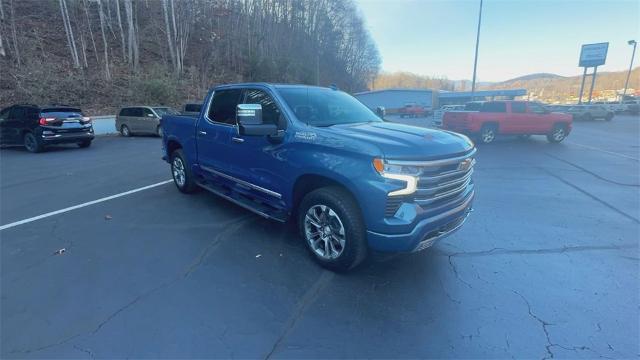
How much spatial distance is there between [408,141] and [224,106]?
3000mm

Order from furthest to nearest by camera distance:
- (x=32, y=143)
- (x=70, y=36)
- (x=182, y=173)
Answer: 1. (x=70, y=36)
2. (x=32, y=143)
3. (x=182, y=173)

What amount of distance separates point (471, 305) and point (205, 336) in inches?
91.5

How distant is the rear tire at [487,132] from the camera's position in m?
13.7

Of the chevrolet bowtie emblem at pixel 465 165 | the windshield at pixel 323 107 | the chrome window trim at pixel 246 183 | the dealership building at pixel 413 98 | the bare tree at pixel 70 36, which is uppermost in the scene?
the bare tree at pixel 70 36

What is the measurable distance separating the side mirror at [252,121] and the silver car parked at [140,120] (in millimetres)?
14693

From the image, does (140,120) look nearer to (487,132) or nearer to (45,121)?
(45,121)

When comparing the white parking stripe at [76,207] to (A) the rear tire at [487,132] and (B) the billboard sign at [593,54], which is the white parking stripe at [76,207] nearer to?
(A) the rear tire at [487,132]

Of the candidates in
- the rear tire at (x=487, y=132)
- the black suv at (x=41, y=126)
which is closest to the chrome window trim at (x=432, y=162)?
the rear tire at (x=487, y=132)

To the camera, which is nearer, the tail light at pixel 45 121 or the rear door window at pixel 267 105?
the rear door window at pixel 267 105

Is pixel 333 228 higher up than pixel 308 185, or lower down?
lower down

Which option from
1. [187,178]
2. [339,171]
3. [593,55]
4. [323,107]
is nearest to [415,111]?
[593,55]

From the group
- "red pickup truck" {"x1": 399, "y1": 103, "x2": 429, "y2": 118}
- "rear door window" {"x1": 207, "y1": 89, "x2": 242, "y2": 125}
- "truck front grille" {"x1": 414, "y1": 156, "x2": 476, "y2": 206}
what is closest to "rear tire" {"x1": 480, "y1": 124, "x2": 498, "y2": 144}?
"truck front grille" {"x1": 414, "y1": 156, "x2": 476, "y2": 206}

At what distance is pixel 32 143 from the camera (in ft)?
37.4

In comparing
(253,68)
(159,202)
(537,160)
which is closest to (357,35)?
(253,68)
